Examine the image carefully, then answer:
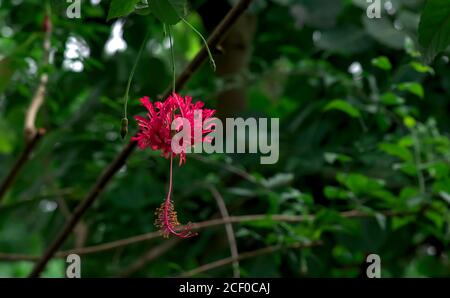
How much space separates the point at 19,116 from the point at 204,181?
418mm

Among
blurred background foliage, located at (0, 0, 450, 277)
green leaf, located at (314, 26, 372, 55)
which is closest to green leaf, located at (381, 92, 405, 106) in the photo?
blurred background foliage, located at (0, 0, 450, 277)

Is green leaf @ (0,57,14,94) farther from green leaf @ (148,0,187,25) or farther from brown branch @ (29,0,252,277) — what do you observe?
green leaf @ (148,0,187,25)

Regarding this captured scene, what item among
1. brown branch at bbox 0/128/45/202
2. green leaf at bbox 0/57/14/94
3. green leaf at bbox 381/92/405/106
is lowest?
brown branch at bbox 0/128/45/202

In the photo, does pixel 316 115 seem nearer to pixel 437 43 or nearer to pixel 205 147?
pixel 205 147

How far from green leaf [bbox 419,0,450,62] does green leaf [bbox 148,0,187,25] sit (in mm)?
182

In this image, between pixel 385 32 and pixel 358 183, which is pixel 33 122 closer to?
pixel 358 183

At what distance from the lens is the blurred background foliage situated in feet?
3.39

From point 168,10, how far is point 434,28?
0.20 m

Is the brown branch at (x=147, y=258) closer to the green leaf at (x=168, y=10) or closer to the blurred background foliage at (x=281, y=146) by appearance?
the blurred background foliage at (x=281, y=146)

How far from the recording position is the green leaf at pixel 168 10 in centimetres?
46

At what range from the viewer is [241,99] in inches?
55.4

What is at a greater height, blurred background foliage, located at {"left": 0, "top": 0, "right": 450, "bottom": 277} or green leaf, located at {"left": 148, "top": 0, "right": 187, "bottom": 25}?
blurred background foliage, located at {"left": 0, "top": 0, "right": 450, "bottom": 277}

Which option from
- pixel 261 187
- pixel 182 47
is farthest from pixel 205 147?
pixel 182 47
